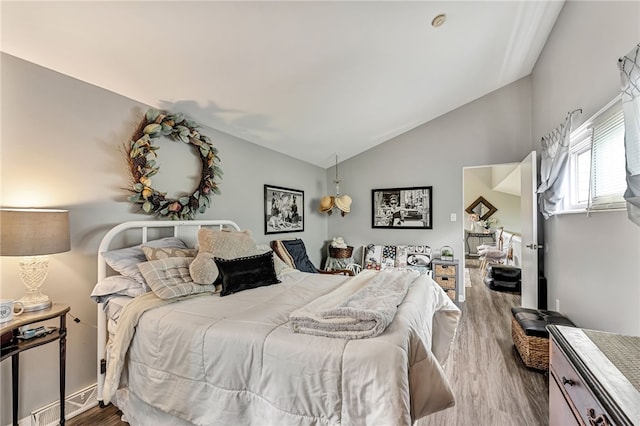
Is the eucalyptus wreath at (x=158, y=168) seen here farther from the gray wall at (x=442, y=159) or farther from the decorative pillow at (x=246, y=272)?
the gray wall at (x=442, y=159)

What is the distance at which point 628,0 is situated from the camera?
1.73m

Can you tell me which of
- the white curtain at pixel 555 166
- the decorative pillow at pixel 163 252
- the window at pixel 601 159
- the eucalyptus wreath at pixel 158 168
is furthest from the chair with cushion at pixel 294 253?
the window at pixel 601 159

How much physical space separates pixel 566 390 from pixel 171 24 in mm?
2767

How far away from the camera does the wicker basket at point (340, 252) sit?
5.06m

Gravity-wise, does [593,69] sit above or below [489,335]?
above

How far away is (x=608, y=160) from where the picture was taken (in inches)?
81.1

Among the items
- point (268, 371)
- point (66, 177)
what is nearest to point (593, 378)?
point (268, 371)

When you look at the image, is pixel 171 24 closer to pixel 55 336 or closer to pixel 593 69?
pixel 55 336

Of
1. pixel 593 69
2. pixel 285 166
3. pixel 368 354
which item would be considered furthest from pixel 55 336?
pixel 593 69

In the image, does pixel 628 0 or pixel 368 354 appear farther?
pixel 628 0

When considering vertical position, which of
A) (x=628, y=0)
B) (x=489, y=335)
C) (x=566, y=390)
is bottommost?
(x=489, y=335)

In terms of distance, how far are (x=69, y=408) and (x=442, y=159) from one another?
5161 mm

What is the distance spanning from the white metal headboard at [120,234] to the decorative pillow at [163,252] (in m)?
0.22

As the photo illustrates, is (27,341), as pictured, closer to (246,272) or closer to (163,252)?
(163,252)
